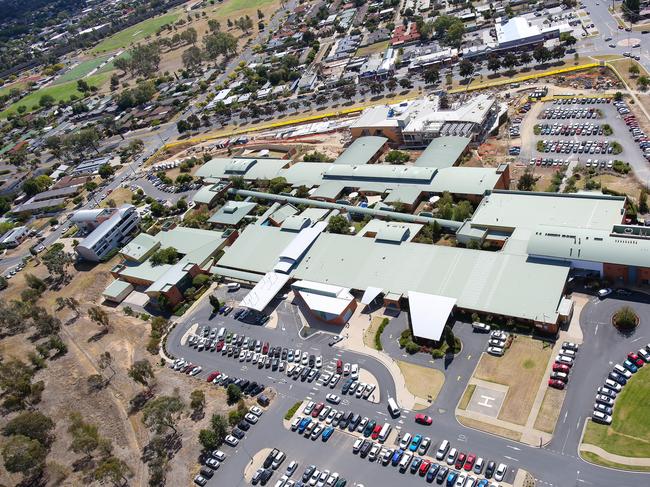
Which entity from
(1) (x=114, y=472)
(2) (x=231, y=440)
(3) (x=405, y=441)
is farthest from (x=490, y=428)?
(1) (x=114, y=472)

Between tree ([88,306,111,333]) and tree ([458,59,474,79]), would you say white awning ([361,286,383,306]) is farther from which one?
tree ([458,59,474,79])

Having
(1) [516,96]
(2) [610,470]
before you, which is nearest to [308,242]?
(2) [610,470]

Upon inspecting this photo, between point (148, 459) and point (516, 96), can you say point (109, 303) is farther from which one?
point (516, 96)

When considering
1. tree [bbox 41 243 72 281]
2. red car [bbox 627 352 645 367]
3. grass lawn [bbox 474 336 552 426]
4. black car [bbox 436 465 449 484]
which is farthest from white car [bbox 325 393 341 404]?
tree [bbox 41 243 72 281]

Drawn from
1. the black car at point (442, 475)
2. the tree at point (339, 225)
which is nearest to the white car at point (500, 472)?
the black car at point (442, 475)

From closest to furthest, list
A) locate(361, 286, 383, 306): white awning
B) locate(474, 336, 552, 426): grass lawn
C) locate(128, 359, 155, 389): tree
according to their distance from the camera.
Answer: locate(474, 336, 552, 426): grass lawn → locate(128, 359, 155, 389): tree → locate(361, 286, 383, 306): white awning

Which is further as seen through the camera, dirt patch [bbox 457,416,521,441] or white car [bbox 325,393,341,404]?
white car [bbox 325,393,341,404]

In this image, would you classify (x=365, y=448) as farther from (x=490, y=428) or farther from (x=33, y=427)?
(x=33, y=427)
